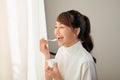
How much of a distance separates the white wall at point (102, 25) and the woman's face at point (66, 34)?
61 centimetres

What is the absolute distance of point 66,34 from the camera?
1.20m

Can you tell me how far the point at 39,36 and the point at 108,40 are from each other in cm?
70

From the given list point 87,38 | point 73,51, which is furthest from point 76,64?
point 87,38

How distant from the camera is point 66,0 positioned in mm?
1822

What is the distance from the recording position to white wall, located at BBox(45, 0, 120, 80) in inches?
71.8

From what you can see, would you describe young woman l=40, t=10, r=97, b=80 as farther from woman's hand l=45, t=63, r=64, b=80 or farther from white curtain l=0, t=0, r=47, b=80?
white curtain l=0, t=0, r=47, b=80

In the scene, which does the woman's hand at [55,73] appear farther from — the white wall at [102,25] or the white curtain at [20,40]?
the white wall at [102,25]

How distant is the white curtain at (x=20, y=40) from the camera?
4.33ft

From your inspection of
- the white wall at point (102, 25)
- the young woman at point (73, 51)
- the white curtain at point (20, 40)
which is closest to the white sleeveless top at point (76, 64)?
the young woman at point (73, 51)

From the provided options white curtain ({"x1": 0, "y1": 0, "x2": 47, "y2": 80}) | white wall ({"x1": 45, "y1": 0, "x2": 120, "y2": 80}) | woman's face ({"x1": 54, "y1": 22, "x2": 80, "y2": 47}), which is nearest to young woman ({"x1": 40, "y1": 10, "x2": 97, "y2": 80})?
woman's face ({"x1": 54, "y1": 22, "x2": 80, "y2": 47})

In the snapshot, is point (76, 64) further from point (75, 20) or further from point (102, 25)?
point (102, 25)

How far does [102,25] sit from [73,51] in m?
0.70

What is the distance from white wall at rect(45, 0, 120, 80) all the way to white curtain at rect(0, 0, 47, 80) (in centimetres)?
35

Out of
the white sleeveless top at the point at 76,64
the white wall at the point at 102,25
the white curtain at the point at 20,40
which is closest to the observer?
the white sleeveless top at the point at 76,64
